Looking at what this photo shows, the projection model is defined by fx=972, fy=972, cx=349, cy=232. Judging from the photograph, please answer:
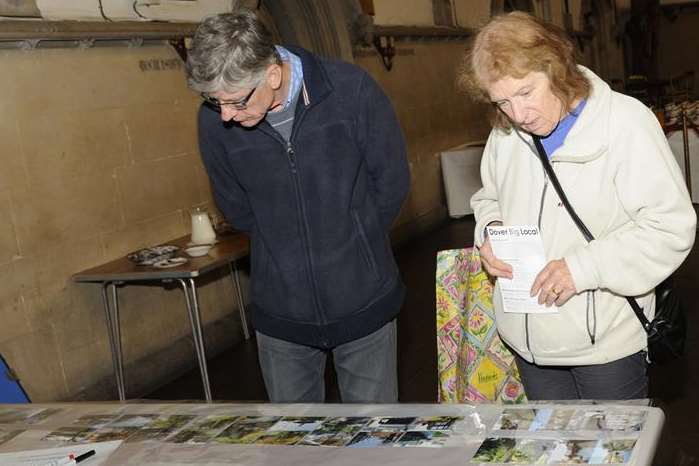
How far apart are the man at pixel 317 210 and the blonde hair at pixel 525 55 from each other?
480 millimetres

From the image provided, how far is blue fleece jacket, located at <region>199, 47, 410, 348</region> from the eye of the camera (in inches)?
95.2

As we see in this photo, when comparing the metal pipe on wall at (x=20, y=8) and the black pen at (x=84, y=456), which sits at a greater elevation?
the metal pipe on wall at (x=20, y=8)

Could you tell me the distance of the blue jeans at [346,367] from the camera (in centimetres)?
257

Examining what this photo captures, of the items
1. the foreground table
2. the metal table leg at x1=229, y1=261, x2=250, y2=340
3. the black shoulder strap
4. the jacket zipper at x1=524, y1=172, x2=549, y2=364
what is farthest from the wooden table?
the black shoulder strap

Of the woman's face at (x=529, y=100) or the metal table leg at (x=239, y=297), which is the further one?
the metal table leg at (x=239, y=297)

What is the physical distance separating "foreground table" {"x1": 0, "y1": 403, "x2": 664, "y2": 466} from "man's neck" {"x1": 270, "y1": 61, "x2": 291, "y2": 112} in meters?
0.72

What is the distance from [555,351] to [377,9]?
726 centimetres

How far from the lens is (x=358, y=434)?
1.92 metres

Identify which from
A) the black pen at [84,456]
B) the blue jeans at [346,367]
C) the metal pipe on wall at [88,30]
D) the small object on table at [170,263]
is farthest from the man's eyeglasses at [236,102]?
the metal pipe on wall at [88,30]

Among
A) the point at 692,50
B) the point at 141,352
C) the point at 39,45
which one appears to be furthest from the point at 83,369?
the point at 692,50

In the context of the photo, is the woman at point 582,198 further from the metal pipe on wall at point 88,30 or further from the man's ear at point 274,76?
the metal pipe on wall at point 88,30

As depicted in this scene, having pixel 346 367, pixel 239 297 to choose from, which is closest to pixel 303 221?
pixel 346 367

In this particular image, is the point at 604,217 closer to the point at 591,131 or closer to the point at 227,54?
the point at 591,131

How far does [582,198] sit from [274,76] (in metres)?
0.76
